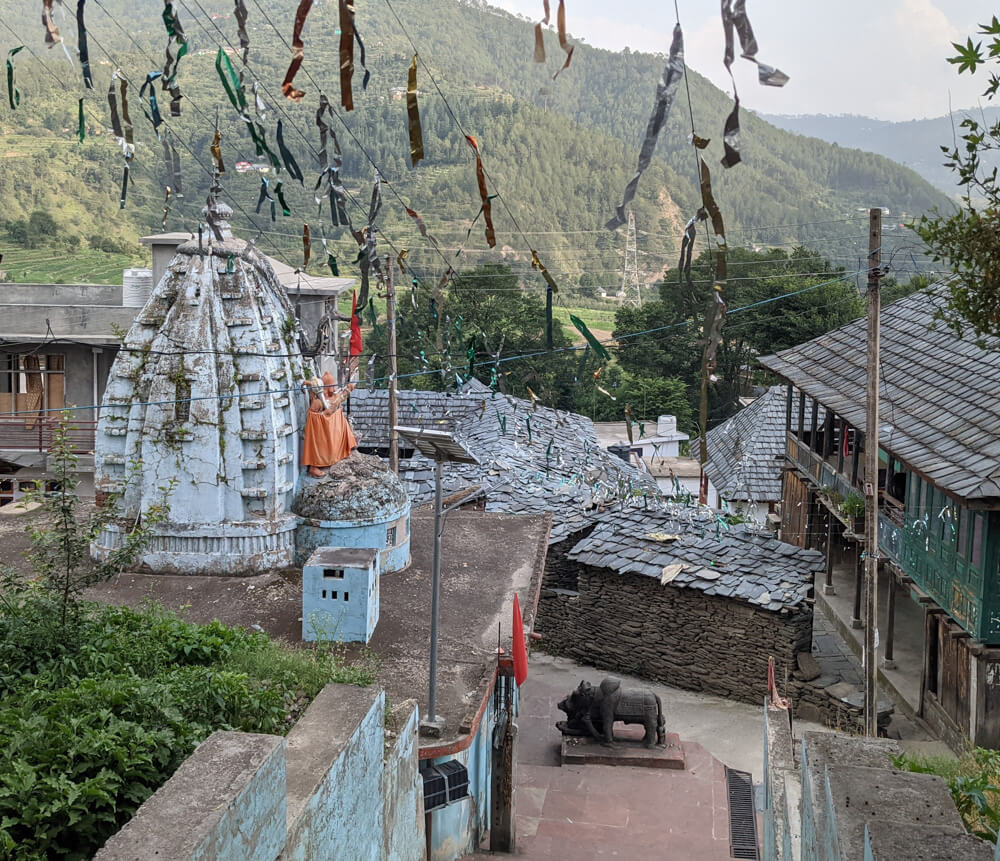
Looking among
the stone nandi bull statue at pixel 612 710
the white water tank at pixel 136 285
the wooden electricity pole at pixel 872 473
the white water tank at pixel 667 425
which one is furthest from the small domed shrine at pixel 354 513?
the white water tank at pixel 667 425

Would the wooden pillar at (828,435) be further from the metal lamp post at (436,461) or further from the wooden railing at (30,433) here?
the wooden railing at (30,433)

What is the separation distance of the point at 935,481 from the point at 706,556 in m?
5.69

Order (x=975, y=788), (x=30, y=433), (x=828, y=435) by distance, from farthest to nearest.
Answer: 1. (x=30, y=433)
2. (x=828, y=435)
3. (x=975, y=788)

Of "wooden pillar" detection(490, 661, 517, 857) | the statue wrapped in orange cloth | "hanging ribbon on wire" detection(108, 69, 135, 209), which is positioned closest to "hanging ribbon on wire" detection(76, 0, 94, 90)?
"hanging ribbon on wire" detection(108, 69, 135, 209)

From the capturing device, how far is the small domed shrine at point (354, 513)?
54.4 ft

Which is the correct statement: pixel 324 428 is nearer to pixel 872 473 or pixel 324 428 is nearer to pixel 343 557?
pixel 343 557

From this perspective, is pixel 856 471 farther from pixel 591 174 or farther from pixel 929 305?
pixel 591 174

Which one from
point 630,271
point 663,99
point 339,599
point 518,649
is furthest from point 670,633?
point 630,271

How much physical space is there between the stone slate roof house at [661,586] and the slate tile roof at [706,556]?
22 millimetres

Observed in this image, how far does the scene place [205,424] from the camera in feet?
52.7

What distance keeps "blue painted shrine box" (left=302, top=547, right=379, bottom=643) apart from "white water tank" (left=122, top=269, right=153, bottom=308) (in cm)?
1697

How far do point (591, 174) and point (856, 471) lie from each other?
7515 cm

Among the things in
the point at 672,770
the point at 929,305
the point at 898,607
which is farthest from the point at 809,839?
the point at 929,305

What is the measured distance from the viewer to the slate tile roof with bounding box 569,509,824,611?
62.4 feet
